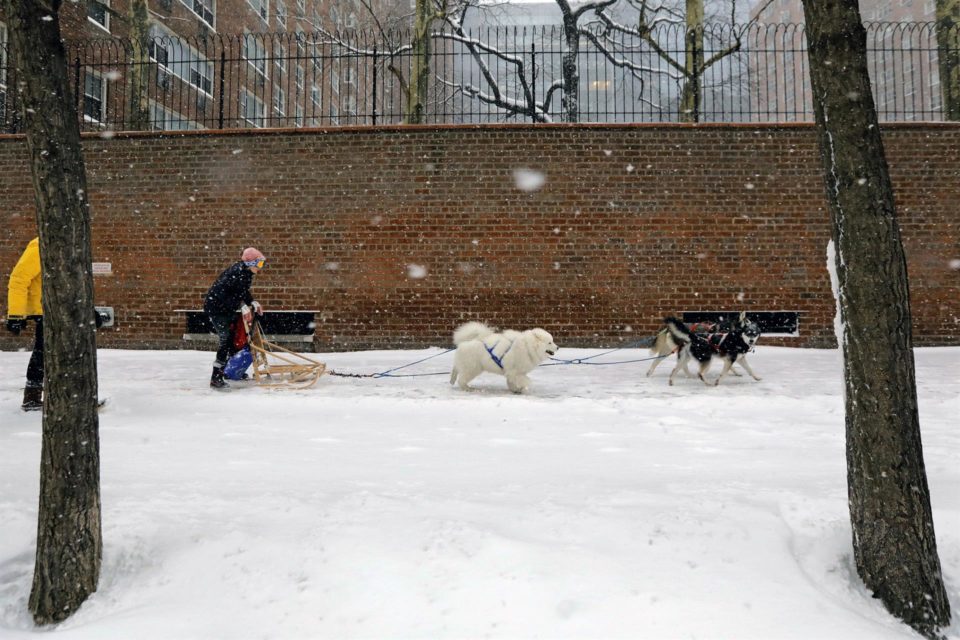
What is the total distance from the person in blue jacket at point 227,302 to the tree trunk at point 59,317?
4.98m

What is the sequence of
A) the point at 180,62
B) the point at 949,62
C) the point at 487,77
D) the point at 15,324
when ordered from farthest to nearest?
the point at 487,77 → the point at 949,62 → the point at 180,62 → the point at 15,324

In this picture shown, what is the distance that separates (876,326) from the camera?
284 centimetres

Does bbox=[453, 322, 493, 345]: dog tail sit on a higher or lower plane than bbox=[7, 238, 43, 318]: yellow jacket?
lower

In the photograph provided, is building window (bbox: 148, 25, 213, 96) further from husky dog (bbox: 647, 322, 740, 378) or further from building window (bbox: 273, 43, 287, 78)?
husky dog (bbox: 647, 322, 740, 378)

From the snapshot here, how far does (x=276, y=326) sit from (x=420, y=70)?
21.9 ft

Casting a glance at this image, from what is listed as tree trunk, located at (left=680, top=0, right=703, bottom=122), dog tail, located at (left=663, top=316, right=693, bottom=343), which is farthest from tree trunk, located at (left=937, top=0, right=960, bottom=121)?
dog tail, located at (left=663, top=316, right=693, bottom=343)

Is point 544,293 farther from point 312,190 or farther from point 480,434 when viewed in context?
point 480,434

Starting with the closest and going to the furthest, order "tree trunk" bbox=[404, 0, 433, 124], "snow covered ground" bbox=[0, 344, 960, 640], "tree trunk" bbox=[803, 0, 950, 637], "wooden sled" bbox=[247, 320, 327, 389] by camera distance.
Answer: "snow covered ground" bbox=[0, 344, 960, 640], "tree trunk" bbox=[803, 0, 950, 637], "wooden sled" bbox=[247, 320, 327, 389], "tree trunk" bbox=[404, 0, 433, 124]

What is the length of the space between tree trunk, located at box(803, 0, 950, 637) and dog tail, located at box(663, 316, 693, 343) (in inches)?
222

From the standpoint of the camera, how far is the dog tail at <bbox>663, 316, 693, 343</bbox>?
8.49 m

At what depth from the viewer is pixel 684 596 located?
9.04ft

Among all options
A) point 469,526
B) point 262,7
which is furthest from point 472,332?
point 262,7

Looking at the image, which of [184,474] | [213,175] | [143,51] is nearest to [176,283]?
[213,175]

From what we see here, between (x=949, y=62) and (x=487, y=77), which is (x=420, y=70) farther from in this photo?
(x=949, y=62)
